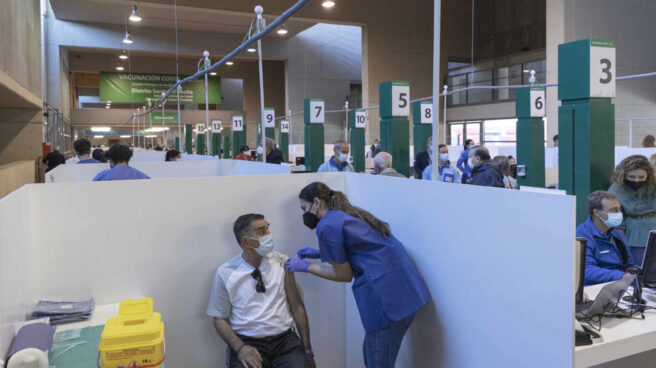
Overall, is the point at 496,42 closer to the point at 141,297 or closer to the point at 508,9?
the point at 508,9

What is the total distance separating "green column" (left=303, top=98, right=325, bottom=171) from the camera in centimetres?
642

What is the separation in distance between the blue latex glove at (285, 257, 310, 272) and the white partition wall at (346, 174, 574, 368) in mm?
536

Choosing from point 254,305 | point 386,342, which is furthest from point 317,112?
point 386,342

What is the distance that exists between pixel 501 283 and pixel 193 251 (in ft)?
5.46

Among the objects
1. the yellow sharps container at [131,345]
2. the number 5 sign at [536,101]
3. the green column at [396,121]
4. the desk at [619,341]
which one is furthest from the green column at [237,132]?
the desk at [619,341]

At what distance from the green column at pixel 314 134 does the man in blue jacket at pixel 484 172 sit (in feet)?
6.57

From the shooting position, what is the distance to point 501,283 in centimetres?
205

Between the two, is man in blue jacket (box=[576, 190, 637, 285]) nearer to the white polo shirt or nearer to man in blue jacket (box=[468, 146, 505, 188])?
the white polo shirt

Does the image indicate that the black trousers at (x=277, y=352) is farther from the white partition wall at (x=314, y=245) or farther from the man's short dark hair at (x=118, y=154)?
the man's short dark hair at (x=118, y=154)

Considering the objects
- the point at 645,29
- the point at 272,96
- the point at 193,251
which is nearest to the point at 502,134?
the point at 645,29

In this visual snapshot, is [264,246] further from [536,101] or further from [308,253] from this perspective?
[536,101]

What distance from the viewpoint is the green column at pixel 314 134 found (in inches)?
253

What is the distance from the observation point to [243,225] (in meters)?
2.76

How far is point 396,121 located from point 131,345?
3.93 meters
